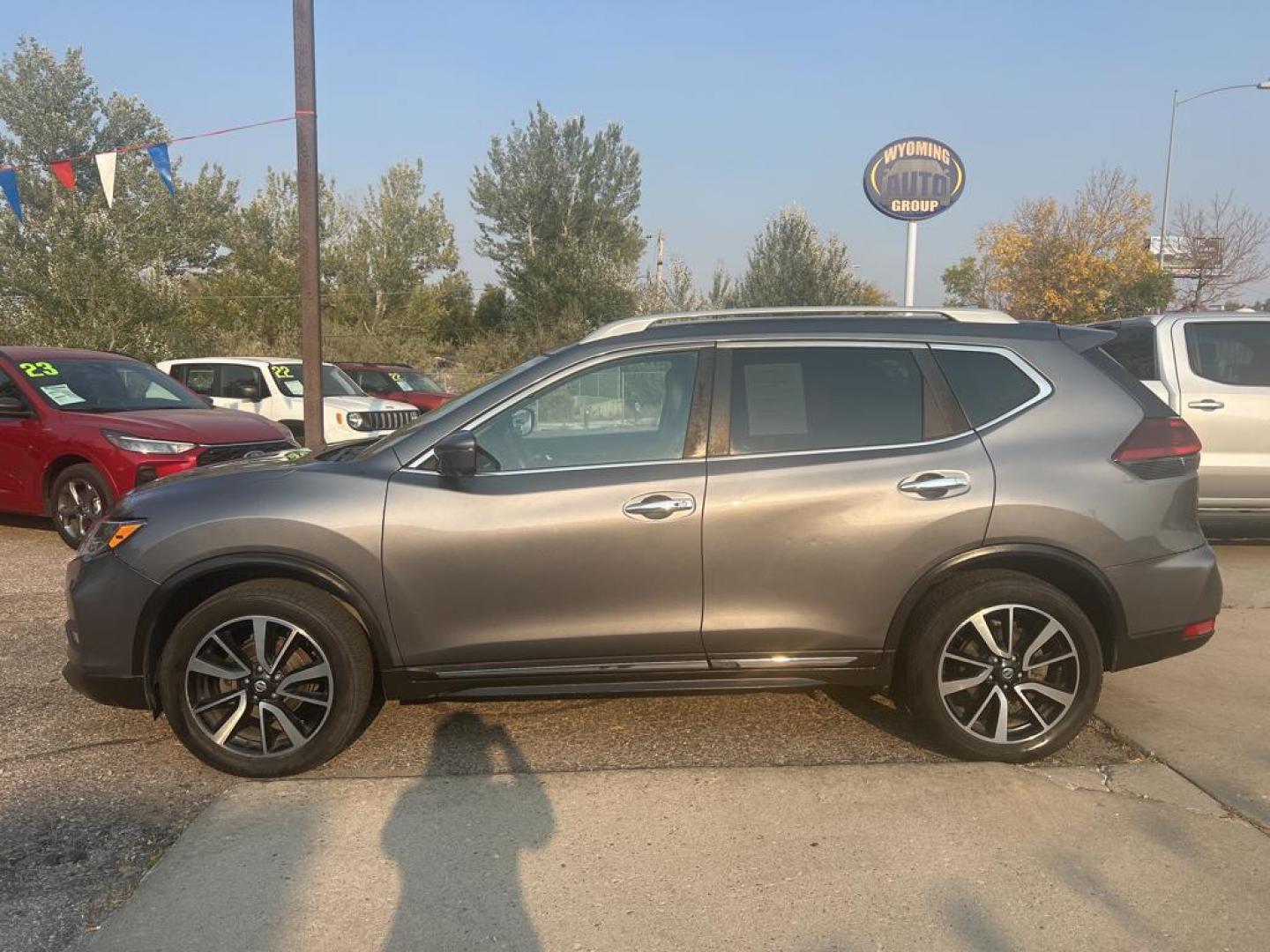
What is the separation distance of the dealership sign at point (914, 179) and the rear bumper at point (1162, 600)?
8.47 m

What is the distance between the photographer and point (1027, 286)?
1123 inches

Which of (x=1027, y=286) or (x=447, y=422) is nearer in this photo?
(x=447, y=422)

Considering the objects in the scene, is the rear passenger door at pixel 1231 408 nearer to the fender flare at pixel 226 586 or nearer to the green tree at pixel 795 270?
the fender flare at pixel 226 586

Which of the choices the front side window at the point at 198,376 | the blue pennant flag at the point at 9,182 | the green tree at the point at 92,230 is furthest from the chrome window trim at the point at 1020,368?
the green tree at the point at 92,230

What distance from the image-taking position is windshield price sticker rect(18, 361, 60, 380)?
766 centimetres

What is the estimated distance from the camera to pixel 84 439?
717 cm

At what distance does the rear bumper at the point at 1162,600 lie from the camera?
3.55 metres

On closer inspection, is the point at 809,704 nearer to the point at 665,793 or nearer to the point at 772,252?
the point at 665,793

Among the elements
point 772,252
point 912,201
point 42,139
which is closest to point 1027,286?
point 772,252

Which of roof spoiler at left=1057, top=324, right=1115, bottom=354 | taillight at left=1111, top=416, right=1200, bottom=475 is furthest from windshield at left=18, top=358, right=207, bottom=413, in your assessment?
taillight at left=1111, top=416, right=1200, bottom=475

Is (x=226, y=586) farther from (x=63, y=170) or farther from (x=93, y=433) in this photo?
(x=63, y=170)

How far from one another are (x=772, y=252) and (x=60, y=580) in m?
24.0

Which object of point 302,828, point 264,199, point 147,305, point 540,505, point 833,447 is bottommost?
point 302,828

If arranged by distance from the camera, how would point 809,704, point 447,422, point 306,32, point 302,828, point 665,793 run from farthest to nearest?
point 306,32 < point 809,704 < point 447,422 < point 665,793 < point 302,828
